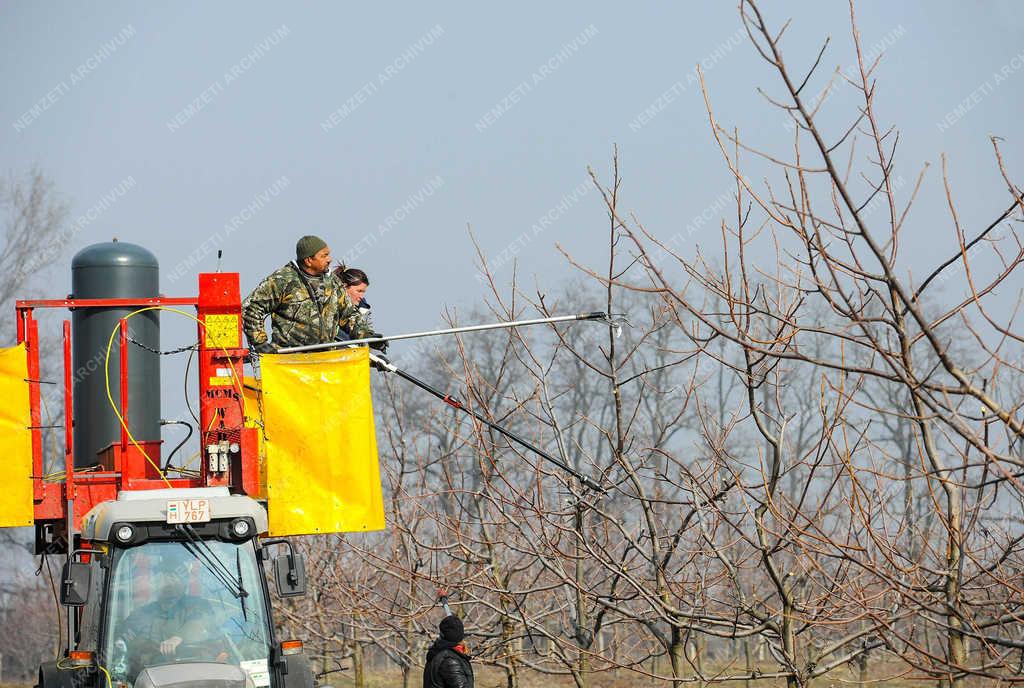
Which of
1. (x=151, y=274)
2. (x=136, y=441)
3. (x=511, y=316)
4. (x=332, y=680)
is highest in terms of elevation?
(x=151, y=274)

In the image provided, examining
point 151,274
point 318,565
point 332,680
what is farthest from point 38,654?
point 151,274

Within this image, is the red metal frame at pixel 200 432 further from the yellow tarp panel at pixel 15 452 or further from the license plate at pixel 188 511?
the license plate at pixel 188 511

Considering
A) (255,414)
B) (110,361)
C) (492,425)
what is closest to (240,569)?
(255,414)

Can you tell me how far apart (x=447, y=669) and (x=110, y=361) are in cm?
350

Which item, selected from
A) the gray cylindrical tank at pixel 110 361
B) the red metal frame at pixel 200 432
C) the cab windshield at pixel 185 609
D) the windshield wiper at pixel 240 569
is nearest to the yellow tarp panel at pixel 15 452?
the red metal frame at pixel 200 432

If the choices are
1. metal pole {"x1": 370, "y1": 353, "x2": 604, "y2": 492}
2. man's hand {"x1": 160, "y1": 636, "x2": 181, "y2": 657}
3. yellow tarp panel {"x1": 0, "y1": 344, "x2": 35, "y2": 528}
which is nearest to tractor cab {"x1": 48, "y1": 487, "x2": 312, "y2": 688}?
man's hand {"x1": 160, "y1": 636, "x2": 181, "y2": 657}

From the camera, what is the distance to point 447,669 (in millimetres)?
8867

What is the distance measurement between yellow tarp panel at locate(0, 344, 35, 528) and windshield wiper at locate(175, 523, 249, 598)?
1467 millimetres

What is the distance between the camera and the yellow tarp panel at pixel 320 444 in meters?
7.84

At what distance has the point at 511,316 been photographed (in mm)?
8969

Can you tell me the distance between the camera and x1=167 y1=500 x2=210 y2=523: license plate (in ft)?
23.6

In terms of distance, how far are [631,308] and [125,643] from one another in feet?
111

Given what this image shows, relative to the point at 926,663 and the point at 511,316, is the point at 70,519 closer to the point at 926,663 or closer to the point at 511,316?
the point at 511,316

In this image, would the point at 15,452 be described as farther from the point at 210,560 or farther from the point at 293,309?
the point at 293,309
